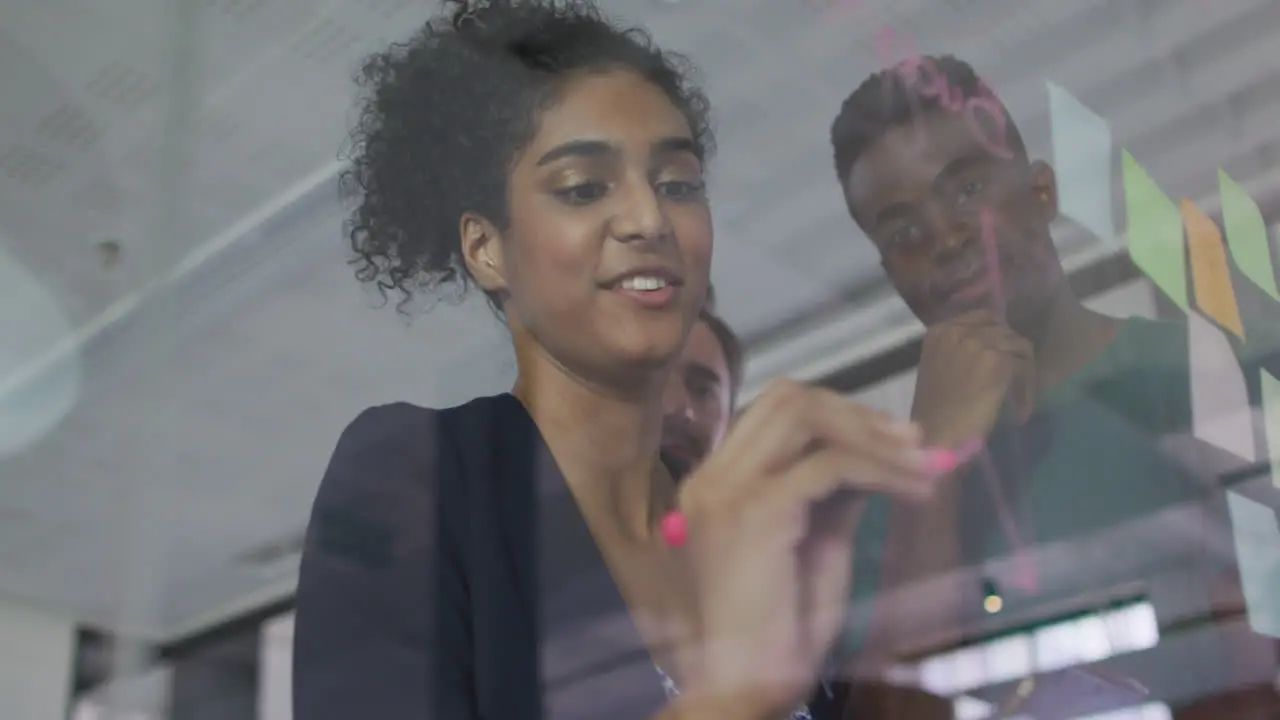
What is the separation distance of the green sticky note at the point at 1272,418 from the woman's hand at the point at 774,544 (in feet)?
1.46

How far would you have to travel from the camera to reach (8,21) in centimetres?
85

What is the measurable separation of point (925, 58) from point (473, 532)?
0.57 m

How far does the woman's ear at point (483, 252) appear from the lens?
0.73m

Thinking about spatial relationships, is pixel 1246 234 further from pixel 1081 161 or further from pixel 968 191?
pixel 968 191

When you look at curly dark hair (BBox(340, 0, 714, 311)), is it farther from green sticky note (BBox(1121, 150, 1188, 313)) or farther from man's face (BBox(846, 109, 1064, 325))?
green sticky note (BBox(1121, 150, 1188, 313))

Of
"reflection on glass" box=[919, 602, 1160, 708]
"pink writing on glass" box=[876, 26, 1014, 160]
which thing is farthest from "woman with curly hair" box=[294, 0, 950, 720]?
"pink writing on glass" box=[876, 26, 1014, 160]

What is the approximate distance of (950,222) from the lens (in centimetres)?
89

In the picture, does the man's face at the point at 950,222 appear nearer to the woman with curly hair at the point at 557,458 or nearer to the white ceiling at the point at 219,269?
the white ceiling at the point at 219,269

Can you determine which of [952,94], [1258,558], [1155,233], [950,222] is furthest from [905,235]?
[1258,558]

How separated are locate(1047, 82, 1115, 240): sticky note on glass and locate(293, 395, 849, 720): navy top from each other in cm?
51

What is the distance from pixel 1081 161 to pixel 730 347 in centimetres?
40

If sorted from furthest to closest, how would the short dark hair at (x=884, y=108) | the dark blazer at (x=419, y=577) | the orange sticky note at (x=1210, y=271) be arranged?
the orange sticky note at (x=1210, y=271) → the short dark hair at (x=884, y=108) → the dark blazer at (x=419, y=577)

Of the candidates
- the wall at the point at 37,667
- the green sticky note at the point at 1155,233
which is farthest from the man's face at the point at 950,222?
the wall at the point at 37,667

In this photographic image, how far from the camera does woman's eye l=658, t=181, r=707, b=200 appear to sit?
75 centimetres
